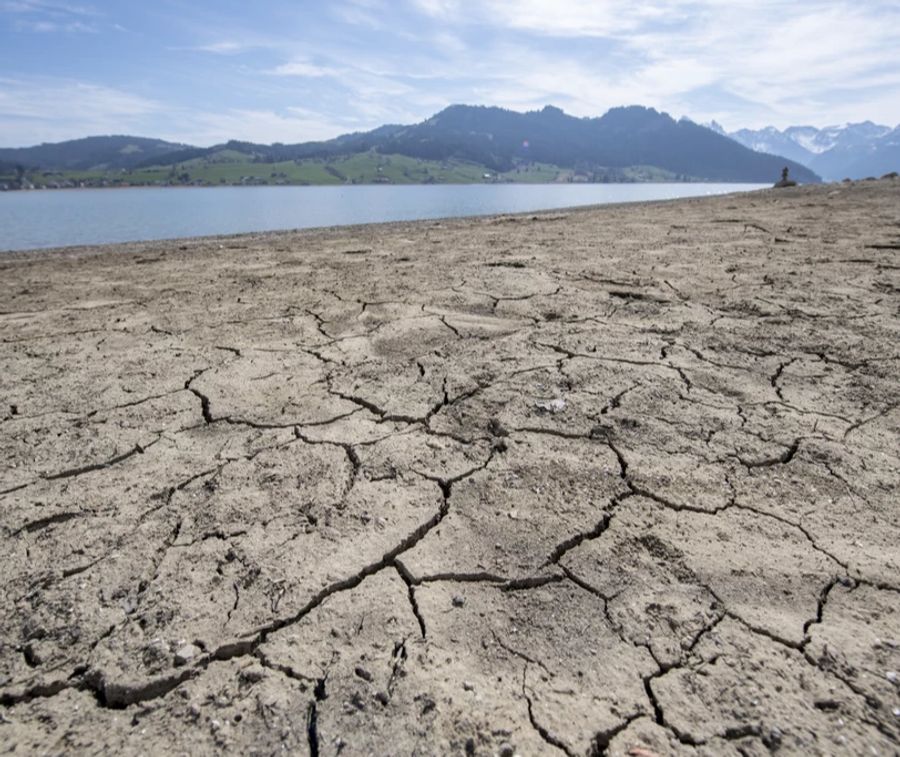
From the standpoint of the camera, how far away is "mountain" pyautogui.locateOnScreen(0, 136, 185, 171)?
341 ft

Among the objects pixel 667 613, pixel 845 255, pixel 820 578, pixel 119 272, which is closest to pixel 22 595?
pixel 667 613

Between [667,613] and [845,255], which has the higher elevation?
[845,255]

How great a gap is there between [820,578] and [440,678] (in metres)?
1.06

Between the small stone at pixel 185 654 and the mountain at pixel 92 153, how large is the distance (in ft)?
386

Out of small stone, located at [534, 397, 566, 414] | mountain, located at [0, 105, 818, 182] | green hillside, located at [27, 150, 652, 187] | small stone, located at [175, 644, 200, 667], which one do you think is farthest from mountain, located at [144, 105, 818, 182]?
small stone, located at [175, 644, 200, 667]

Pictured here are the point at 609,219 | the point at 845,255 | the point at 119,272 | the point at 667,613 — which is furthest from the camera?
the point at 609,219

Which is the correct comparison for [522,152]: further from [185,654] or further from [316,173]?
[185,654]

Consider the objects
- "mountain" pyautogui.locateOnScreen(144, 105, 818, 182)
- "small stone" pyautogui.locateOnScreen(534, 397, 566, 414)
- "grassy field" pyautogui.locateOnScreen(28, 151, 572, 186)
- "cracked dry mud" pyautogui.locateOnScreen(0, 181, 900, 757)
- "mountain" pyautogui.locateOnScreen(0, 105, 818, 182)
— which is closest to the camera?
"cracked dry mud" pyautogui.locateOnScreen(0, 181, 900, 757)

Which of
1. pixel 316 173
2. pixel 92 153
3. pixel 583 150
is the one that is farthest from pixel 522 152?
pixel 92 153

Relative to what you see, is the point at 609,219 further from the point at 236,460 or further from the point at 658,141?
the point at 658,141

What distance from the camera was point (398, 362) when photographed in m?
2.84

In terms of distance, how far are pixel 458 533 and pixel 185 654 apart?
77cm

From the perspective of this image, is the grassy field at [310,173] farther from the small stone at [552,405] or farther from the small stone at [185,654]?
the small stone at [185,654]

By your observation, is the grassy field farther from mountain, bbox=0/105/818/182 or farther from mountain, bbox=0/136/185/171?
mountain, bbox=0/136/185/171
